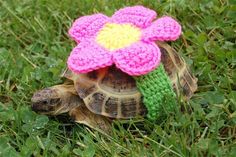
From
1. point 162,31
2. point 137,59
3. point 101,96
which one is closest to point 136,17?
point 162,31

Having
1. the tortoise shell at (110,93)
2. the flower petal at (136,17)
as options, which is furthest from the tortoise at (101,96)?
the flower petal at (136,17)

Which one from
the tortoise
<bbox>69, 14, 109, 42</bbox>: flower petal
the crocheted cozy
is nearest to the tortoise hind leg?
the tortoise

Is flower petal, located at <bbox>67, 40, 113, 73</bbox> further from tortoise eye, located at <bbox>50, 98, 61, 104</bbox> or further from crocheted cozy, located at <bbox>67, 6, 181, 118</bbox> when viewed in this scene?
tortoise eye, located at <bbox>50, 98, 61, 104</bbox>

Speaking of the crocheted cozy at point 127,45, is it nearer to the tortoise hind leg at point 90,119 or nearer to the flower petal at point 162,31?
the flower petal at point 162,31

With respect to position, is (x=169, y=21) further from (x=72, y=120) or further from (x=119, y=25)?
(x=72, y=120)

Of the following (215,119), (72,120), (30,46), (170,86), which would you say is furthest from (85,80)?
(30,46)

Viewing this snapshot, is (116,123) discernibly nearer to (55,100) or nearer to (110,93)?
(110,93)
